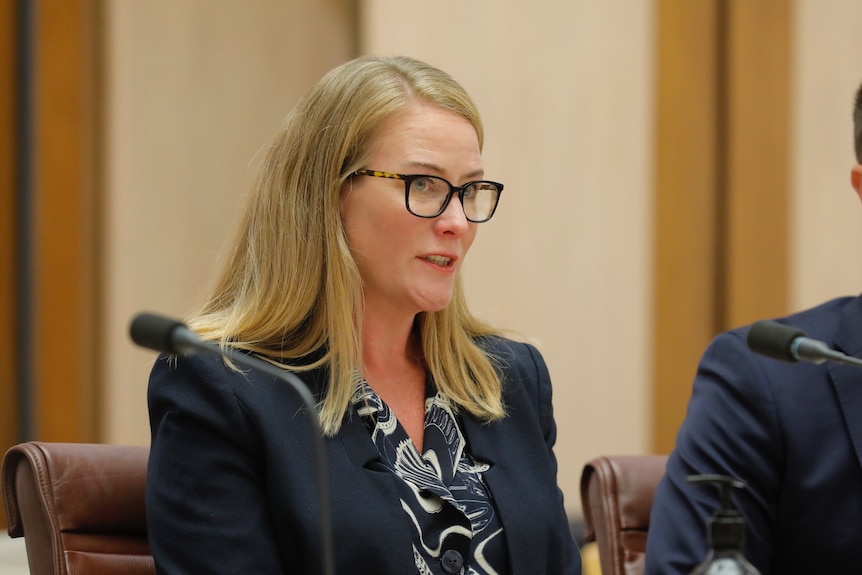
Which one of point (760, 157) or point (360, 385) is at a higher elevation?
point (760, 157)

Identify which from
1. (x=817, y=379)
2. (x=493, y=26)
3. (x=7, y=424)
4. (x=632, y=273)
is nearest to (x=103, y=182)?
(x=7, y=424)

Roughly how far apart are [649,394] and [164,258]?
1.64 m

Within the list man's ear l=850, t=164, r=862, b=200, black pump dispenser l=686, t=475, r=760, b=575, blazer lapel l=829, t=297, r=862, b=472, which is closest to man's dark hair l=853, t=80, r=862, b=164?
man's ear l=850, t=164, r=862, b=200

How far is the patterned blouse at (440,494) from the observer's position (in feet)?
5.47

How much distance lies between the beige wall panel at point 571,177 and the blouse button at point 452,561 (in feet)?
6.25

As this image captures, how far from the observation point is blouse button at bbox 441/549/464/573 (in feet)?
5.44

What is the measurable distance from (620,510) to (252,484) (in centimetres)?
70

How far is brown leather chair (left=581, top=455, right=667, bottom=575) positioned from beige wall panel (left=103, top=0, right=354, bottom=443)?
6.77ft

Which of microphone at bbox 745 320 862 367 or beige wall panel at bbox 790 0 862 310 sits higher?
beige wall panel at bbox 790 0 862 310

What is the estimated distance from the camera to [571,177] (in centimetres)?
358

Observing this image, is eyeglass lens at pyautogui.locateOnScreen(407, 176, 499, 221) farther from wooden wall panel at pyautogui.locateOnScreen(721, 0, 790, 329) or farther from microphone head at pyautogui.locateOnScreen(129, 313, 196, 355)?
wooden wall panel at pyautogui.locateOnScreen(721, 0, 790, 329)

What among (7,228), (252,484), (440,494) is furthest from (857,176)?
(7,228)

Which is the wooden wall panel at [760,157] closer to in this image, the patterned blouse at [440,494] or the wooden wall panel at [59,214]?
the patterned blouse at [440,494]

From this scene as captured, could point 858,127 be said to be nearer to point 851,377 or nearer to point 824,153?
point 851,377
